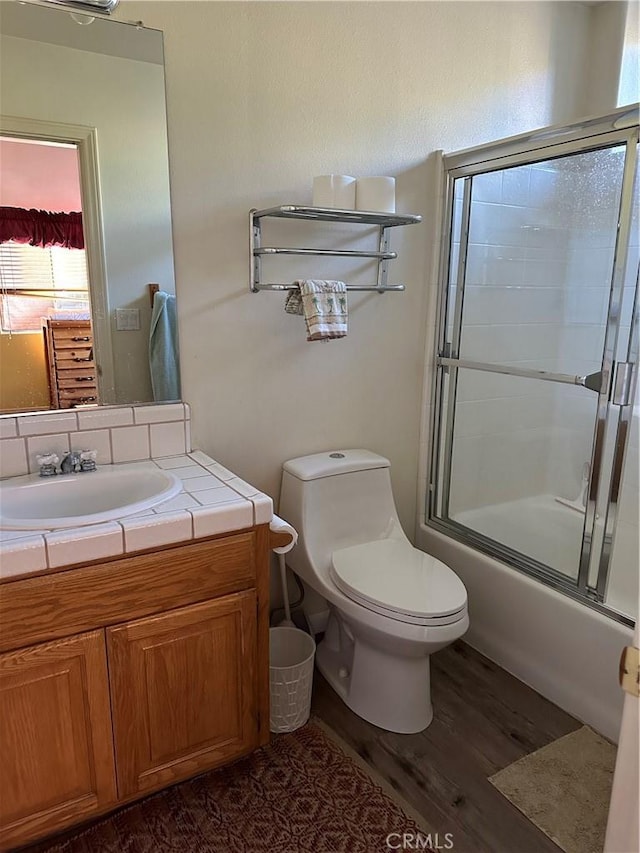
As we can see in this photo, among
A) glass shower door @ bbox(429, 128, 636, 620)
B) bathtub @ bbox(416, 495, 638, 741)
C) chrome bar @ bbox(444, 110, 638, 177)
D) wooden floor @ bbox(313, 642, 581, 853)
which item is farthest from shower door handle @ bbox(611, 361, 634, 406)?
wooden floor @ bbox(313, 642, 581, 853)

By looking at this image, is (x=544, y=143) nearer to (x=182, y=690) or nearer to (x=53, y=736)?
(x=182, y=690)

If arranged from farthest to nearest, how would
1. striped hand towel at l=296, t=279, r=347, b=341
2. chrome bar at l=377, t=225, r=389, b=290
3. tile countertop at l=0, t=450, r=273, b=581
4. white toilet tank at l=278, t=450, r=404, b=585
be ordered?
1. chrome bar at l=377, t=225, r=389, b=290
2. white toilet tank at l=278, t=450, r=404, b=585
3. striped hand towel at l=296, t=279, r=347, b=341
4. tile countertop at l=0, t=450, r=273, b=581

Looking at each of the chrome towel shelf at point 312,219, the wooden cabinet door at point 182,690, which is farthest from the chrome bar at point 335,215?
the wooden cabinet door at point 182,690

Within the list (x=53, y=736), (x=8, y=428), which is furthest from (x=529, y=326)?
(x=53, y=736)

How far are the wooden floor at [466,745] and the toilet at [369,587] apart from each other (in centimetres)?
7

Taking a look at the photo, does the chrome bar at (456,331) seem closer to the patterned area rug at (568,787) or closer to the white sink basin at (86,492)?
the patterned area rug at (568,787)

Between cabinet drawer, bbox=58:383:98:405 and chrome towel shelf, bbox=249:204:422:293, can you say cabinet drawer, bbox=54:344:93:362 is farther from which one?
chrome towel shelf, bbox=249:204:422:293

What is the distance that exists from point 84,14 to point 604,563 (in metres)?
2.20

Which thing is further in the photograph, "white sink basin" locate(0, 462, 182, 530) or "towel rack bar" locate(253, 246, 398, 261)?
"towel rack bar" locate(253, 246, 398, 261)

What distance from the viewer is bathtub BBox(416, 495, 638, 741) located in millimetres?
1882

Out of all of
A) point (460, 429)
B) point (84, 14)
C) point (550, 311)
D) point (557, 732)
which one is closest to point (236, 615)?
point (557, 732)

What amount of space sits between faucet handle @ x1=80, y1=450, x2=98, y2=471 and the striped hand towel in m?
0.74

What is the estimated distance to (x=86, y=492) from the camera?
168cm

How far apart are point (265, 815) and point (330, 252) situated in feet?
5.49
